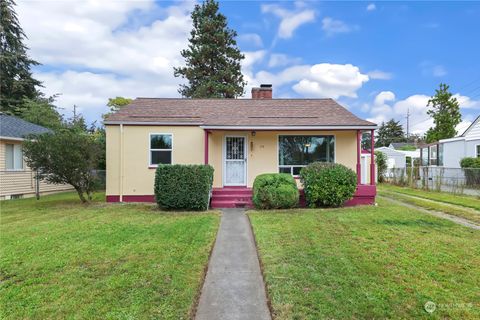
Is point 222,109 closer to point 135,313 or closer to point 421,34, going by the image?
point 421,34

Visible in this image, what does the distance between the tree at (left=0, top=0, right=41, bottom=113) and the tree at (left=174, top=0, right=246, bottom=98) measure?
48.3 ft

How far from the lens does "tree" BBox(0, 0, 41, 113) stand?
2856 centimetres

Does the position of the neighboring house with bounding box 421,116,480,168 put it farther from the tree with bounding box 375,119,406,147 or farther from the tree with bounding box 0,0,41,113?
the tree with bounding box 375,119,406,147

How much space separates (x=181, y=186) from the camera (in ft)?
31.7

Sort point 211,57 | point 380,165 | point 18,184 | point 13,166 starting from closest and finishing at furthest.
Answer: point 13,166
point 18,184
point 380,165
point 211,57

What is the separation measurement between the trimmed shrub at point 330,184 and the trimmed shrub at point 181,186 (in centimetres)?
346

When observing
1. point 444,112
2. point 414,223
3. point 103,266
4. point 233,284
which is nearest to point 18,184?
point 103,266

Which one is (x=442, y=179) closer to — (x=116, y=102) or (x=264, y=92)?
(x=264, y=92)

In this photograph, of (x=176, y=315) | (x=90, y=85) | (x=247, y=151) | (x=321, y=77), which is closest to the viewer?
(x=176, y=315)

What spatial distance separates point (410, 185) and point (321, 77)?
28.5ft

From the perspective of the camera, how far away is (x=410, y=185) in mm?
17453

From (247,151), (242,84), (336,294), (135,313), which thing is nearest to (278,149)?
(247,151)

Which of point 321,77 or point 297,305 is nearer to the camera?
point 297,305

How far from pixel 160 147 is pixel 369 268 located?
31.7 feet
